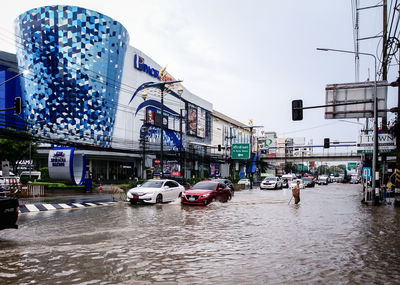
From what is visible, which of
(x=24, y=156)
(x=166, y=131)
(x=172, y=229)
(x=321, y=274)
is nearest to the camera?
(x=321, y=274)

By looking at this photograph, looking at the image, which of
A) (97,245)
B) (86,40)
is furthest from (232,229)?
(86,40)

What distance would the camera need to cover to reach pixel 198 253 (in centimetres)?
820

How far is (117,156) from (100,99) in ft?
33.4

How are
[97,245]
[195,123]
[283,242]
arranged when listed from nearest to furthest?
[97,245], [283,242], [195,123]

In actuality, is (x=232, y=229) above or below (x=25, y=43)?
below

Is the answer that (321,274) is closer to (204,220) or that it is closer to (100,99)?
(204,220)

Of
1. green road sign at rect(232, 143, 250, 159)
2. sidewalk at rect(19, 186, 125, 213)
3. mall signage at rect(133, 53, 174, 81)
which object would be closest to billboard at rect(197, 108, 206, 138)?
mall signage at rect(133, 53, 174, 81)

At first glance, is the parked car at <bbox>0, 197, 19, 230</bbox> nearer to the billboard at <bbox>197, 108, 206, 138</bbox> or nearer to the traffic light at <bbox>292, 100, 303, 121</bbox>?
the traffic light at <bbox>292, 100, 303, 121</bbox>

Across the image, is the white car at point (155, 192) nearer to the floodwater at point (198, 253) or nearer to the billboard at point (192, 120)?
the floodwater at point (198, 253)

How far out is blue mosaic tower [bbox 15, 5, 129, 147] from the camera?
2052 inches

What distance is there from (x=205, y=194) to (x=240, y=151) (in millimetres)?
38556

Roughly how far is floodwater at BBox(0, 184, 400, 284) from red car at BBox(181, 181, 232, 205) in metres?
7.28

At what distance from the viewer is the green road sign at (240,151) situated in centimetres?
5853

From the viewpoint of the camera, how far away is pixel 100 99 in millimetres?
55938
